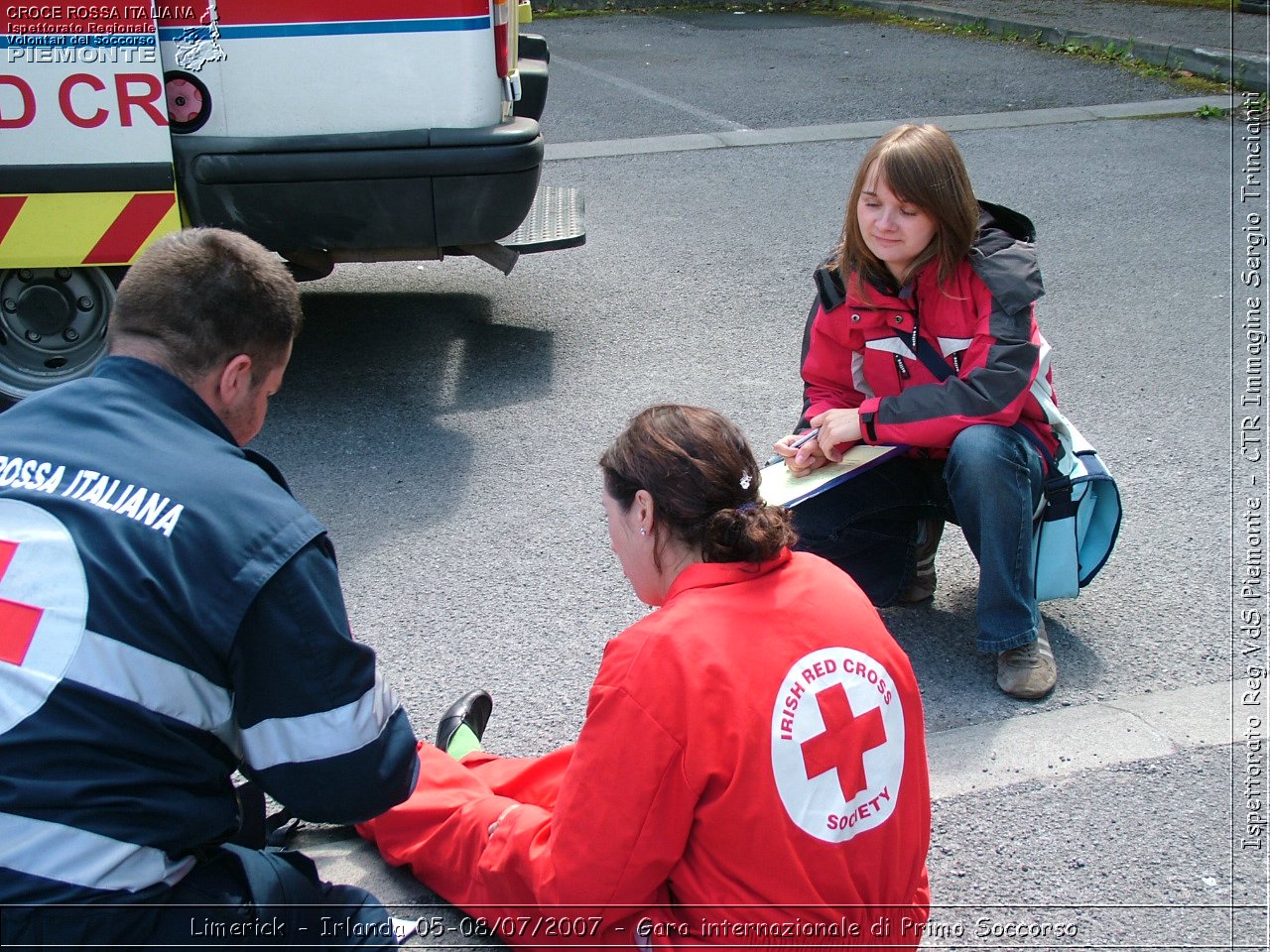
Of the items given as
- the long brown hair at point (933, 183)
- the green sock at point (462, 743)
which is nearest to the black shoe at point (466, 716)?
the green sock at point (462, 743)

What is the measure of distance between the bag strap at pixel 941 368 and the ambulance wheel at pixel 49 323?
281 centimetres

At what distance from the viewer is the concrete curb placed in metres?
9.83

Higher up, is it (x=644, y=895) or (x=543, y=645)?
(x=644, y=895)

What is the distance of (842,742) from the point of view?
6.01 feet

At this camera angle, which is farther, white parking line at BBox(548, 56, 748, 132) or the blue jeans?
white parking line at BBox(548, 56, 748, 132)

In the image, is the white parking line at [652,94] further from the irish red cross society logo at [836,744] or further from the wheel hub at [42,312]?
the irish red cross society logo at [836,744]

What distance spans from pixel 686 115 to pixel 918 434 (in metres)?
6.78

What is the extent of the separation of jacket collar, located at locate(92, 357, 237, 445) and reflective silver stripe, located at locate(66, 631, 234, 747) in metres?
0.37

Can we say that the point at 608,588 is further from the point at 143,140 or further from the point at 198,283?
the point at 143,140

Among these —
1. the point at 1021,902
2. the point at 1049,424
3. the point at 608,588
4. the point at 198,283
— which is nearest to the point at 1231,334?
the point at 1049,424

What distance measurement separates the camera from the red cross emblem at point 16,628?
1.63 m

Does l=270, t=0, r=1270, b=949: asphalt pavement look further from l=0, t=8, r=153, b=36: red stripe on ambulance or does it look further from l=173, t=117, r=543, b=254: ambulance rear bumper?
l=0, t=8, r=153, b=36: red stripe on ambulance

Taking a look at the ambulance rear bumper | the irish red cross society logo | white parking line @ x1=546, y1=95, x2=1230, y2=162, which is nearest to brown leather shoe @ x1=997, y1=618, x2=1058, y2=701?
the irish red cross society logo

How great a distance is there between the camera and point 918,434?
9.82ft
